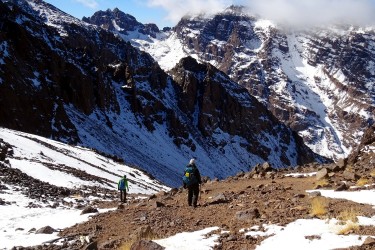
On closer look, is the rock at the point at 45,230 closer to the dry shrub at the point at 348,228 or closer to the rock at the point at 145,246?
the rock at the point at 145,246

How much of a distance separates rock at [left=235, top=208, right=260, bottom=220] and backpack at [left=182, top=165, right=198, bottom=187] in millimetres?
4417

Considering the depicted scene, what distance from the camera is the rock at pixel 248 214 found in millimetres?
13767

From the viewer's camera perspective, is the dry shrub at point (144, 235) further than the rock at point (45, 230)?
No

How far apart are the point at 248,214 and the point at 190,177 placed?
487cm

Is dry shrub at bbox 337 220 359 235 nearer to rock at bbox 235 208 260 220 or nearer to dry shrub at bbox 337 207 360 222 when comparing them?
dry shrub at bbox 337 207 360 222

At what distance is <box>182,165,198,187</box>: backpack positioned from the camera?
721 inches

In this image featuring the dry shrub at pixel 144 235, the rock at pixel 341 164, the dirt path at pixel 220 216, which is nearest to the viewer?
the dry shrub at pixel 144 235

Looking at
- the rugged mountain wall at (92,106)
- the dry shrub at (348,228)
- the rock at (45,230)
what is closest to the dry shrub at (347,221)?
the dry shrub at (348,228)

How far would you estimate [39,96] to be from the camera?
105312 mm

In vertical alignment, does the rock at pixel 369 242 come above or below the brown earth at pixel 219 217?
below

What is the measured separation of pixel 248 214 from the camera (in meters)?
13.9

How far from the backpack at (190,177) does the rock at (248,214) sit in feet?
14.5

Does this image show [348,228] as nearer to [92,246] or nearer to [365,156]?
[92,246]

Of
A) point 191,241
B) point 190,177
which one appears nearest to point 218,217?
point 191,241
